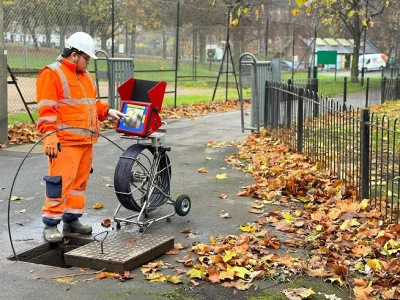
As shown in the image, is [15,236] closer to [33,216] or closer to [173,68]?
[33,216]

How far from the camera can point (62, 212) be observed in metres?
5.52

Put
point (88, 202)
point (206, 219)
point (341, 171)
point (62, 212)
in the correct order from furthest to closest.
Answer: point (341, 171)
point (88, 202)
point (206, 219)
point (62, 212)

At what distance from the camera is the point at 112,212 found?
21.5 ft

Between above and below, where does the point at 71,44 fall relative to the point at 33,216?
above

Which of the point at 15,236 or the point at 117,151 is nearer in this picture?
the point at 15,236

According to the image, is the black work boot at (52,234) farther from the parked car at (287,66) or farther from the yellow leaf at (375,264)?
the parked car at (287,66)

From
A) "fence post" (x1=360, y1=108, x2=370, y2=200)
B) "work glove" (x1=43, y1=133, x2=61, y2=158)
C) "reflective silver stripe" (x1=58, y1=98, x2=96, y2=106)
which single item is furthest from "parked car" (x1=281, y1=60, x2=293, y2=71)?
"work glove" (x1=43, y1=133, x2=61, y2=158)

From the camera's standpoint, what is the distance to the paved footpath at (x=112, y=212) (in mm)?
4352

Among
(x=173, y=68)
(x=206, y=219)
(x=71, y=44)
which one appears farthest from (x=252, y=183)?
(x=173, y=68)

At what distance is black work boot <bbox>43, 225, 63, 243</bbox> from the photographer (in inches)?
214

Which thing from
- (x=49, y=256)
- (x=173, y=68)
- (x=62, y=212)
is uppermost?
(x=173, y=68)

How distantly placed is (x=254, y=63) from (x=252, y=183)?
462 centimetres

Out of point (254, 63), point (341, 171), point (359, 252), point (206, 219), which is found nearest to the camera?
point (359, 252)

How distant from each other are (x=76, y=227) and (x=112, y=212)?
808 mm
